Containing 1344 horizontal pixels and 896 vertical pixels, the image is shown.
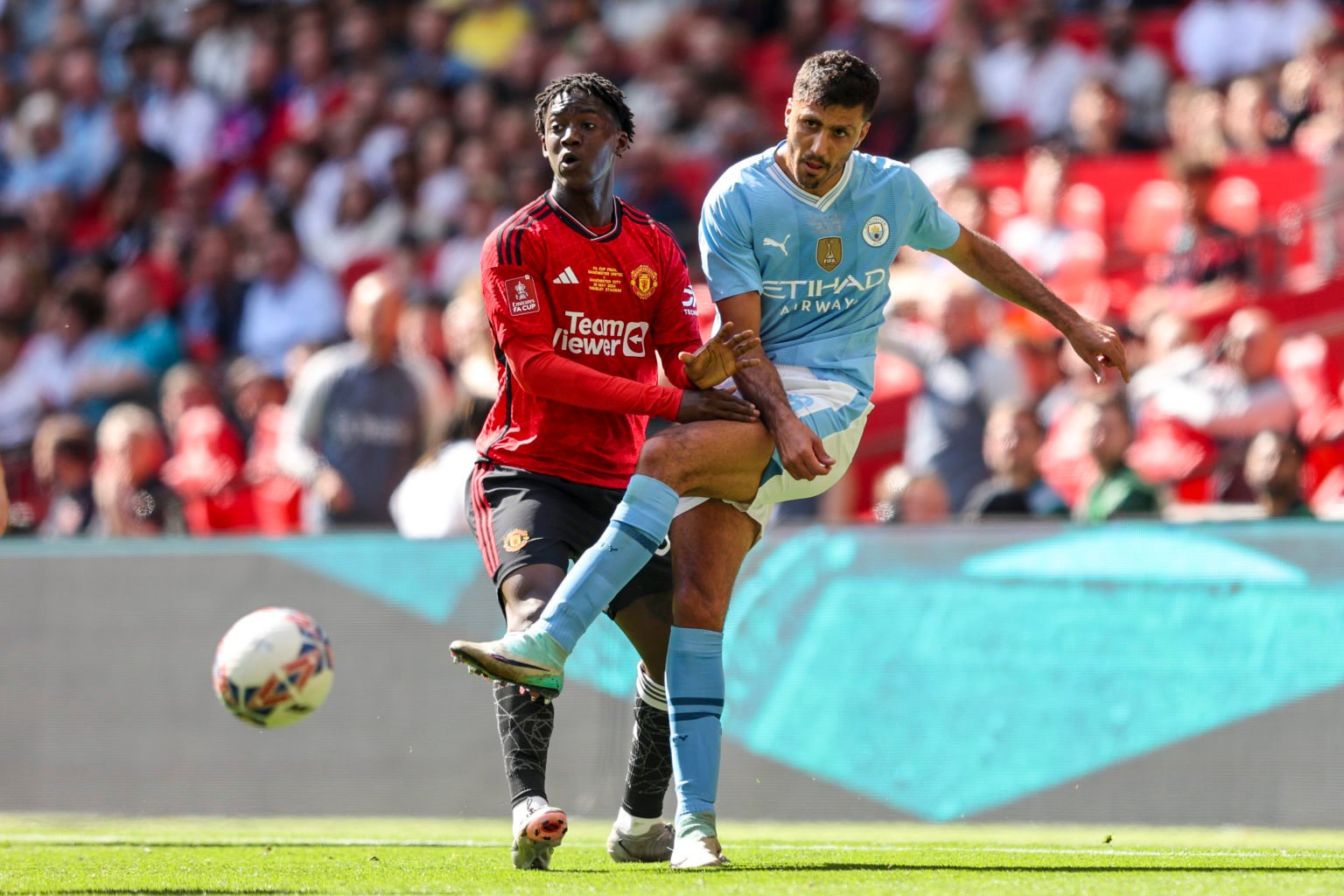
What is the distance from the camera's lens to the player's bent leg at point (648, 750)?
221 inches

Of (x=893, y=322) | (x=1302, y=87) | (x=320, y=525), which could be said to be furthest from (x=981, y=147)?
(x=320, y=525)

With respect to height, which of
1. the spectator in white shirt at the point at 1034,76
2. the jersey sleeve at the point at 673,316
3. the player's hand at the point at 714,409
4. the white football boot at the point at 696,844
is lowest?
the white football boot at the point at 696,844

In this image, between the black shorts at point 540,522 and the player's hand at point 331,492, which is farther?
the player's hand at point 331,492

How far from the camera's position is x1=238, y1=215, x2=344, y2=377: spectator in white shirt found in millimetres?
12844

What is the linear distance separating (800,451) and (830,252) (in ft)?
2.09

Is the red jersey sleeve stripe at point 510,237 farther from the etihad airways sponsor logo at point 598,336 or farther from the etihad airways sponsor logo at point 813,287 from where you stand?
the etihad airways sponsor logo at point 813,287

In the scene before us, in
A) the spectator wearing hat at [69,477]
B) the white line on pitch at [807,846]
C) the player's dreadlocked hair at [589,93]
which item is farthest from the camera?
the spectator wearing hat at [69,477]

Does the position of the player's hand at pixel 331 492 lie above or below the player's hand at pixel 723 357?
below

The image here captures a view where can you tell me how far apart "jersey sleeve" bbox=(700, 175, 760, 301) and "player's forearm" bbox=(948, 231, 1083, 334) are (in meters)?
0.74

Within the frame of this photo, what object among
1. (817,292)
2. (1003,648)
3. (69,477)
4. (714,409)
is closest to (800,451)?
(714,409)

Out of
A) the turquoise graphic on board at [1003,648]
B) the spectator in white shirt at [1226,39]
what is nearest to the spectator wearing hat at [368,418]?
the turquoise graphic on board at [1003,648]

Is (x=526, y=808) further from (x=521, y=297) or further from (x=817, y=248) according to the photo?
(x=817, y=248)

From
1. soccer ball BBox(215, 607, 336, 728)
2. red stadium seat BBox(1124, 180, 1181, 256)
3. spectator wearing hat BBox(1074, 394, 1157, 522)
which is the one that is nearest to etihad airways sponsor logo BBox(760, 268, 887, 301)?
soccer ball BBox(215, 607, 336, 728)

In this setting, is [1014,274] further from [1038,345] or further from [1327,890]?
[1038,345]
